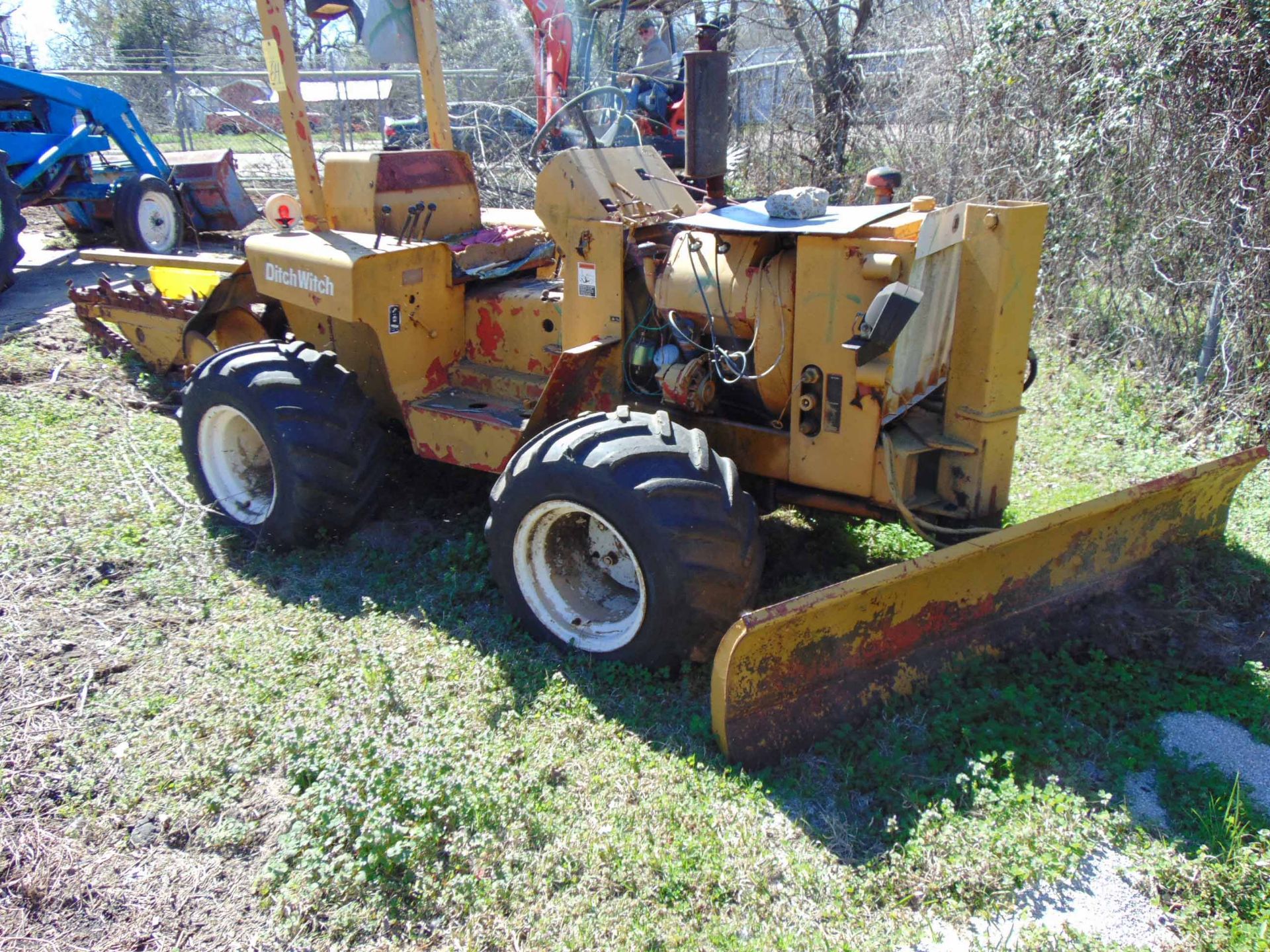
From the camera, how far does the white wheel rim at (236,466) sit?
5.21 m

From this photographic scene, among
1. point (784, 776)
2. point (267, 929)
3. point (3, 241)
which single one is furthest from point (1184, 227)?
point (3, 241)

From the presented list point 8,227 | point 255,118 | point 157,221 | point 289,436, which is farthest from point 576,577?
point 255,118

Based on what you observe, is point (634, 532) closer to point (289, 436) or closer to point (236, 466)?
point (289, 436)

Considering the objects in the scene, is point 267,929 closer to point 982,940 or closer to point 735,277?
point 982,940

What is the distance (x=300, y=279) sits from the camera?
4.93 m

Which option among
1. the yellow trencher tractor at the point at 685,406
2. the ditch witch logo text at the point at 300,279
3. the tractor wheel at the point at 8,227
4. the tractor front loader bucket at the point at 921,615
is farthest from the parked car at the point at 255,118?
the tractor front loader bucket at the point at 921,615

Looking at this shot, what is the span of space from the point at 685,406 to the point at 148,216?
32.5ft

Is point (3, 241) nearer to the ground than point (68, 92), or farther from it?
nearer to the ground

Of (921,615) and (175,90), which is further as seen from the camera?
(175,90)

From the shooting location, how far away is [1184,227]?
21.5 feet

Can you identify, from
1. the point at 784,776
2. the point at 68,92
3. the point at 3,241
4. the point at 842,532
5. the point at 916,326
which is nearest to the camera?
the point at 784,776

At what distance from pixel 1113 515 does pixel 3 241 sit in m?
10.3

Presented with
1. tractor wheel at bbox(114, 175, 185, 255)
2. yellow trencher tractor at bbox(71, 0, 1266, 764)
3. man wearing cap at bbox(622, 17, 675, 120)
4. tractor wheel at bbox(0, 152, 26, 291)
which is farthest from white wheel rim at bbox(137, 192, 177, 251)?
yellow trencher tractor at bbox(71, 0, 1266, 764)

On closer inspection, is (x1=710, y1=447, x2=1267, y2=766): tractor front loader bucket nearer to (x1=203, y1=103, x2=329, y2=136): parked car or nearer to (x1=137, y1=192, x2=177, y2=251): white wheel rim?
(x1=137, y1=192, x2=177, y2=251): white wheel rim
